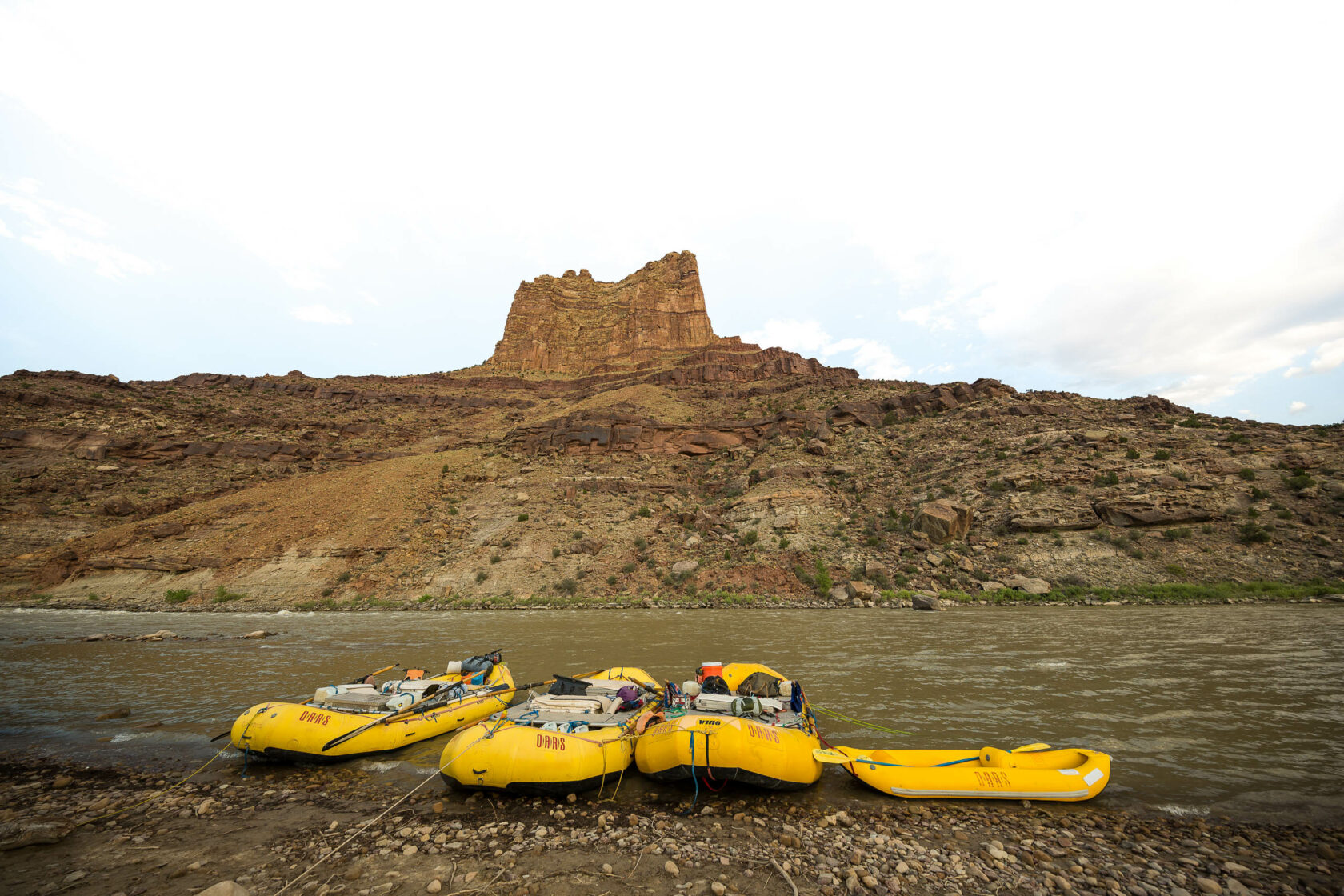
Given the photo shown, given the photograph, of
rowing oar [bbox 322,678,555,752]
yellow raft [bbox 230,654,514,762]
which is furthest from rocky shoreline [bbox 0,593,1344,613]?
rowing oar [bbox 322,678,555,752]

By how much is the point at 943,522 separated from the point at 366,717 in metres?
23.0

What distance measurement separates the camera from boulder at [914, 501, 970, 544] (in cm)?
2264

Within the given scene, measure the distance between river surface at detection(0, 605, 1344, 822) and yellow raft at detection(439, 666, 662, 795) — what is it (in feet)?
2.01

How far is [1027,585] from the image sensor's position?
19.3 meters

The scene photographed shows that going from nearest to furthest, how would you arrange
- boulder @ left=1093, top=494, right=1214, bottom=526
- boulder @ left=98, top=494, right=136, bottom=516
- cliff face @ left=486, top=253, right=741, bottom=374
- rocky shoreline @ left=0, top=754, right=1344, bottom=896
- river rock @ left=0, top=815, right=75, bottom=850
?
rocky shoreline @ left=0, top=754, right=1344, bottom=896 < river rock @ left=0, top=815, right=75, bottom=850 < boulder @ left=1093, top=494, right=1214, bottom=526 < boulder @ left=98, top=494, right=136, bottom=516 < cliff face @ left=486, top=253, right=741, bottom=374

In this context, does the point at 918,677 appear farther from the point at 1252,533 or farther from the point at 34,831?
the point at 1252,533

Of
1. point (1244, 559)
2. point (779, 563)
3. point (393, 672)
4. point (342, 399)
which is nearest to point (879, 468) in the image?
point (779, 563)

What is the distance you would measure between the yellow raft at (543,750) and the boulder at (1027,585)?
1889 centimetres

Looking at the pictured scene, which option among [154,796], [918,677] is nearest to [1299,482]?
[918,677]

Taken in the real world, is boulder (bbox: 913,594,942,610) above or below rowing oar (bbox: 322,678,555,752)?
below

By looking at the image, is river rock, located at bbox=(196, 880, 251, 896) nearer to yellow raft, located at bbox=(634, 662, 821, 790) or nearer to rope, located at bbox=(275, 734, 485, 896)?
rope, located at bbox=(275, 734, 485, 896)

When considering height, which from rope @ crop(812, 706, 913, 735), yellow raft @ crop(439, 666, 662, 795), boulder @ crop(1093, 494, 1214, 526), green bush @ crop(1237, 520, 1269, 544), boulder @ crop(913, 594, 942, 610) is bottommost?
boulder @ crop(913, 594, 942, 610)

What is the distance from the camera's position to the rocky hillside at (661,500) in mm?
20328

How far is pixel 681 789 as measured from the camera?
5.36 metres
